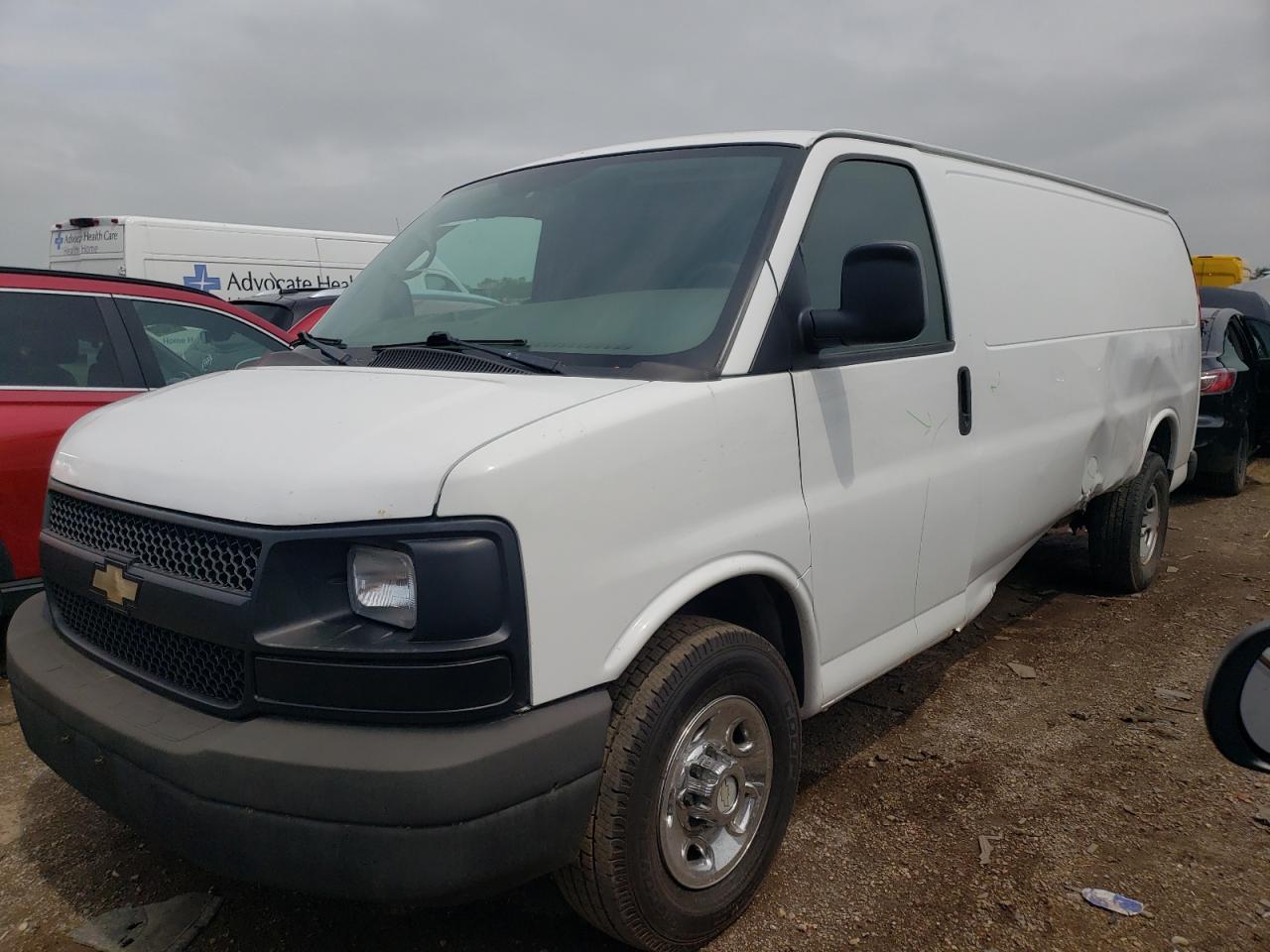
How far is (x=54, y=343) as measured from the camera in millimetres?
4625

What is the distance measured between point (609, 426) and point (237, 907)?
179cm

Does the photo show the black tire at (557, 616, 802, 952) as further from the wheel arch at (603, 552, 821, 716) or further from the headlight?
the headlight

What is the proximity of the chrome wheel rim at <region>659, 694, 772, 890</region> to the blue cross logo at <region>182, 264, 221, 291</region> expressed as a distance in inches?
540

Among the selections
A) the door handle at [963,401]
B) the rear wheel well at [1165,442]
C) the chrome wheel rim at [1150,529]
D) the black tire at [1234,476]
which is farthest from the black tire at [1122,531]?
the black tire at [1234,476]

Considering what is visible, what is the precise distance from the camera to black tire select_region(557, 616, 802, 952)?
2.14 meters

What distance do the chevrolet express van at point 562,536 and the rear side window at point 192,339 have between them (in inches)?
76.0

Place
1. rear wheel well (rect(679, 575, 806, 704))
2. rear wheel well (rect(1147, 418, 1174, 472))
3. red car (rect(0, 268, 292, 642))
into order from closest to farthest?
1. rear wheel well (rect(679, 575, 806, 704))
2. red car (rect(0, 268, 292, 642))
3. rear wheel well (rect(1147, 418, 1174, 472))

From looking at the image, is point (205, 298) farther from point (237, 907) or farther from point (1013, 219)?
point (1013, 219)

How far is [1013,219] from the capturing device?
13.2 feet

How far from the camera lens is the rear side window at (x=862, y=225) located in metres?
2.89

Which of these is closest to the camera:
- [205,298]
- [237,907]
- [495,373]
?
[495,373]

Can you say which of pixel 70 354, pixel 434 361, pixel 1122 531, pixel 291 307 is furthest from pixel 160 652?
pixel 291 307

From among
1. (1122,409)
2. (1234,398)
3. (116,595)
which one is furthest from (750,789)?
(1234,398)

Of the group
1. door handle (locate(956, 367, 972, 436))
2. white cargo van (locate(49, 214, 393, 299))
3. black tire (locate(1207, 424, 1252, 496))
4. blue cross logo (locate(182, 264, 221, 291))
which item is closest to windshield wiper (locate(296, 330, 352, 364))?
door handle (locate(956, 367, 972, 436))
